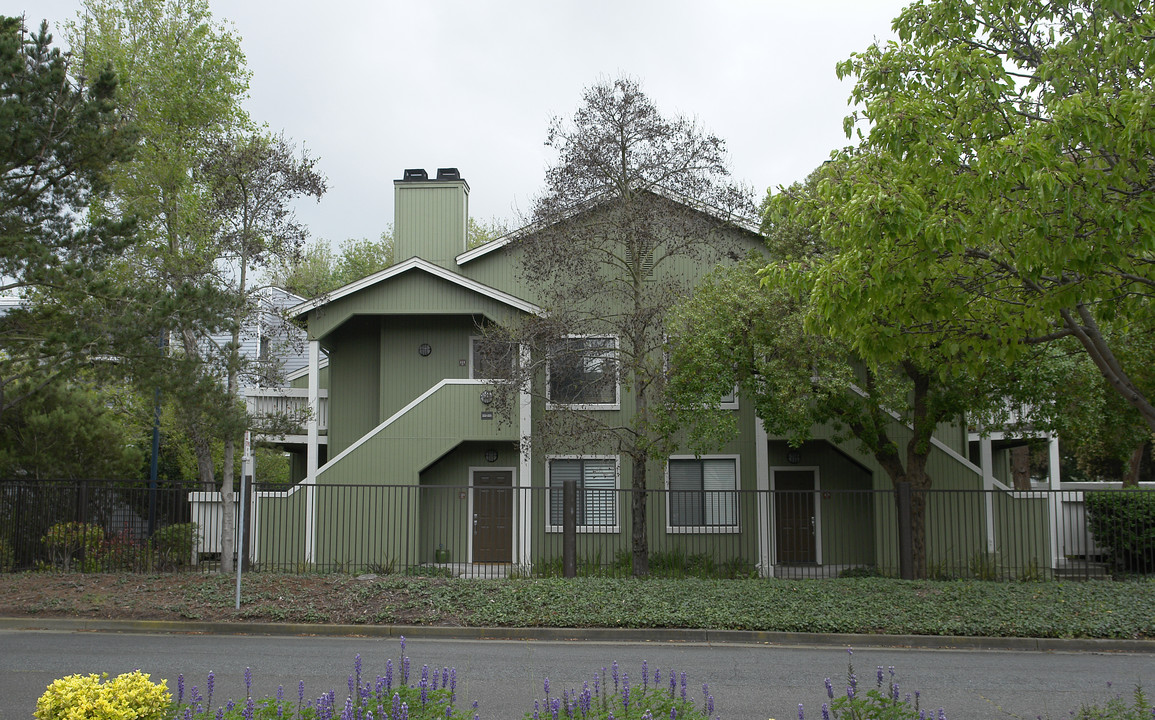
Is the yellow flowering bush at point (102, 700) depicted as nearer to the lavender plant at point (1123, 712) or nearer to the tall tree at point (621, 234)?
the lavender plant at point (1123, 712)

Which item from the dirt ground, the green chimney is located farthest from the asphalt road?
the green chimney

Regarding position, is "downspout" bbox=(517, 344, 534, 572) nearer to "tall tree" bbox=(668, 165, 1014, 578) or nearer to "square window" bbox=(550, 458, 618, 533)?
"square window" bbox=(550, 458, 618, 533)

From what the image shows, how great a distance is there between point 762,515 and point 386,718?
54.8 feet

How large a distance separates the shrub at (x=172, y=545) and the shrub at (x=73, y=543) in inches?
41.6

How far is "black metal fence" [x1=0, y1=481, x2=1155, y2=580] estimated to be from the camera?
17.9 meters

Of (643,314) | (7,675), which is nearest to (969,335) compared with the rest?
(643,314)

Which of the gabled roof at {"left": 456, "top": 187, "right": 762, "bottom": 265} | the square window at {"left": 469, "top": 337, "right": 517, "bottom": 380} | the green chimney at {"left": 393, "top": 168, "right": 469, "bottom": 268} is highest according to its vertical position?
the green chimney at {"left": 393, "top": 168, "right": 469, "bottom": 268}

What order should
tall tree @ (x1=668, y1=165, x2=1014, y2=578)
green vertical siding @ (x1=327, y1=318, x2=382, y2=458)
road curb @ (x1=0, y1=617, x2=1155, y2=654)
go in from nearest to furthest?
road curb @ (x1=0, y1=617, x2=1155, y2=654)
tall tree @ (x1=668, y1=165, x2=1014, y2=578)
green vertical siding @ (x1=327, y1=318, x2=382, y2=458)

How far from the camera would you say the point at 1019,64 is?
1020 cm

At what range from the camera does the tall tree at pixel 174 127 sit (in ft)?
59.8

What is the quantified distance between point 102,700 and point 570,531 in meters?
12.2

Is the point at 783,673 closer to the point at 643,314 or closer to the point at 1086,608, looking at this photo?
the point at 1086,608

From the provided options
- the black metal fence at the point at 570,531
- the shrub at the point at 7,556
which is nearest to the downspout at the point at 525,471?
the black metal fence at the point at 570,531

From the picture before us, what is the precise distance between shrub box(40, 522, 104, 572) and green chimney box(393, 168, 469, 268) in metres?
9.85
